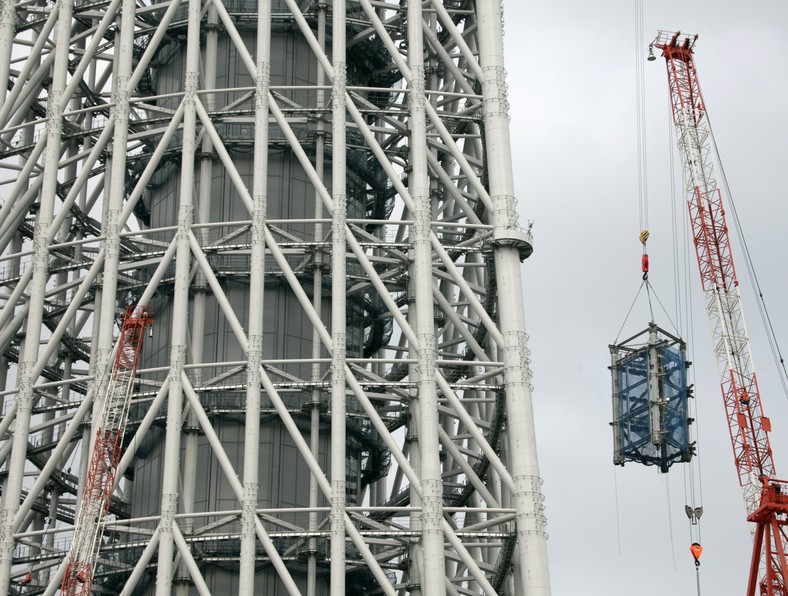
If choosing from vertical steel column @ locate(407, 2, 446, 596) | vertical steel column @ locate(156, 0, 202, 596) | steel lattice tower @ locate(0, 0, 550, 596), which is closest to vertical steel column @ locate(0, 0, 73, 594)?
steel lattice tower @ locate(0, 0, 550, 596)

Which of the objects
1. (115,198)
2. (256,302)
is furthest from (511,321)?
(115,198)

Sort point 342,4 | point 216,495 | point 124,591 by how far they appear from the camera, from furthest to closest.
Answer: point 342,4 → point 216,495 → point 124,591

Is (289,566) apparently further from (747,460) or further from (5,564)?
(747,460)

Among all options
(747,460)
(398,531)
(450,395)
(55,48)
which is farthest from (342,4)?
(747,460)

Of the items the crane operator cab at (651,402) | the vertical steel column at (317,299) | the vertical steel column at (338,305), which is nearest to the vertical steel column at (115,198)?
the vertical steel column at (317,299)

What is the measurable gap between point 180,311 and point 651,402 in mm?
45197

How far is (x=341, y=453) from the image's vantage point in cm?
9519

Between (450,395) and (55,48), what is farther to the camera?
(55,48)

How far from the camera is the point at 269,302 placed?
107125mm

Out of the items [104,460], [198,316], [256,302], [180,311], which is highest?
[198,316]

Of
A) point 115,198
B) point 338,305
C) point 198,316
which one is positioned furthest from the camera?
point 115,198

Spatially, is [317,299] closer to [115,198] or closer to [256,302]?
[256,302]

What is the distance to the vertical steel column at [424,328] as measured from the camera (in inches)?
3666

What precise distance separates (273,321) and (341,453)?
47.8ft
